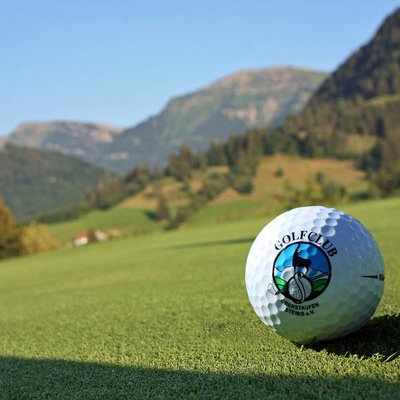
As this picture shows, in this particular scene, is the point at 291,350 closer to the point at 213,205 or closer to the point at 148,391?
the point at 148,391

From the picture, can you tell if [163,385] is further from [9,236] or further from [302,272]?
[9,236]

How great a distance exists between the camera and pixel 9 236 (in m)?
35.4

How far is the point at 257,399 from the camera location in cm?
297

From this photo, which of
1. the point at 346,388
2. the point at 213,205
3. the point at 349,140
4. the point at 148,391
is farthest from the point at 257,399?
the point at 349,140

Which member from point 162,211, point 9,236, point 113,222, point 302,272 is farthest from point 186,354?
point 113,222

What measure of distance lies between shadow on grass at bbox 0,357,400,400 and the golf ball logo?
63 centimetres

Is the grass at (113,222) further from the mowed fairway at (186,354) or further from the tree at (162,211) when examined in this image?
the mowed fairway at (186,354)

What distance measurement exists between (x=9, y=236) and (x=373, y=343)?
34.8m

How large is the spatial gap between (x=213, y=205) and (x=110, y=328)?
9456cm

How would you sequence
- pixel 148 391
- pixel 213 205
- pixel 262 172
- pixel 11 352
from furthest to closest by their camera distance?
pixel 262 172 → pixel 213 205 → pixel 11 352 → pixel 148 391

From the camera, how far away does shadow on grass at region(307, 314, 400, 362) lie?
11.5 feet

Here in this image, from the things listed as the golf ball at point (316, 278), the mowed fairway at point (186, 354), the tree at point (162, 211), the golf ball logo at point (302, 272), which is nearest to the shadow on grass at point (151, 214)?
the tree at point (162, 211)

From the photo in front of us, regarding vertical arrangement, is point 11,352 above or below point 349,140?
below

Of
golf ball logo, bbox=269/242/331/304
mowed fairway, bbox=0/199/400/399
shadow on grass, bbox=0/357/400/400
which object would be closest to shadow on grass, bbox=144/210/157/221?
mowed fairway, bbox=0/199/400/399
